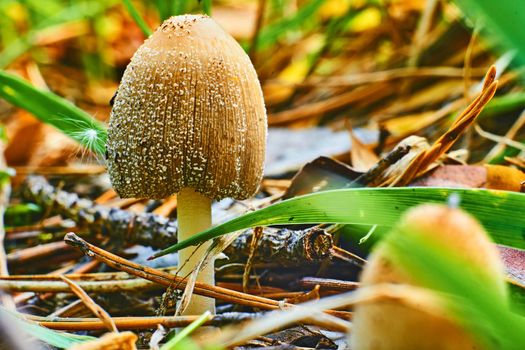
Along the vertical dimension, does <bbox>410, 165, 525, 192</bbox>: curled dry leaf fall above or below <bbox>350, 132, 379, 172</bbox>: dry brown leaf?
Result: below

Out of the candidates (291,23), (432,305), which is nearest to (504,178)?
(432,305)

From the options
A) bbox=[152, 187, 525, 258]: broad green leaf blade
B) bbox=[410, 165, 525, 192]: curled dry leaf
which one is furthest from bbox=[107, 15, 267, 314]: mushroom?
bbox=[410, 165, 525, 192]: curled dry leaf

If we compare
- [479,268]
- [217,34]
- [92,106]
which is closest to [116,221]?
[217,34]

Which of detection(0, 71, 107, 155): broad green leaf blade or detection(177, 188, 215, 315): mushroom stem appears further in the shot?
detection(0, 71, 107, 155): broad green leaf blade

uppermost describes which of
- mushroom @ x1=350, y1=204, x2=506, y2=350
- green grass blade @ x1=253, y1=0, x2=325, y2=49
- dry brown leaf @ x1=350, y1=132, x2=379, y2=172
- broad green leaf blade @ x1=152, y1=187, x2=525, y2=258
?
green grass blade @ x1=253, y1=0, x2=325, y2=49

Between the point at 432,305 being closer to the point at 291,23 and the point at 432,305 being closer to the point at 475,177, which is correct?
the point at 475,177

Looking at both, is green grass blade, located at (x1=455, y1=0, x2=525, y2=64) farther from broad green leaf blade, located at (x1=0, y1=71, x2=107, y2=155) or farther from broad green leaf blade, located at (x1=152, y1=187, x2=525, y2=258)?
broad green leaf blade, located at (x1=0, y1=71, x2=107, y2=155)

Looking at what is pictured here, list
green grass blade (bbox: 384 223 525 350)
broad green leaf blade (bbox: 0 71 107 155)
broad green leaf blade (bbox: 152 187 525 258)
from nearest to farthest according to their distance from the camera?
green grass blade (bbox: 384 223 525 350) < broad green leaf blade (bbox: 152 187 525 258) < broad green leaf blade (bbox: 0 71 107 155)
